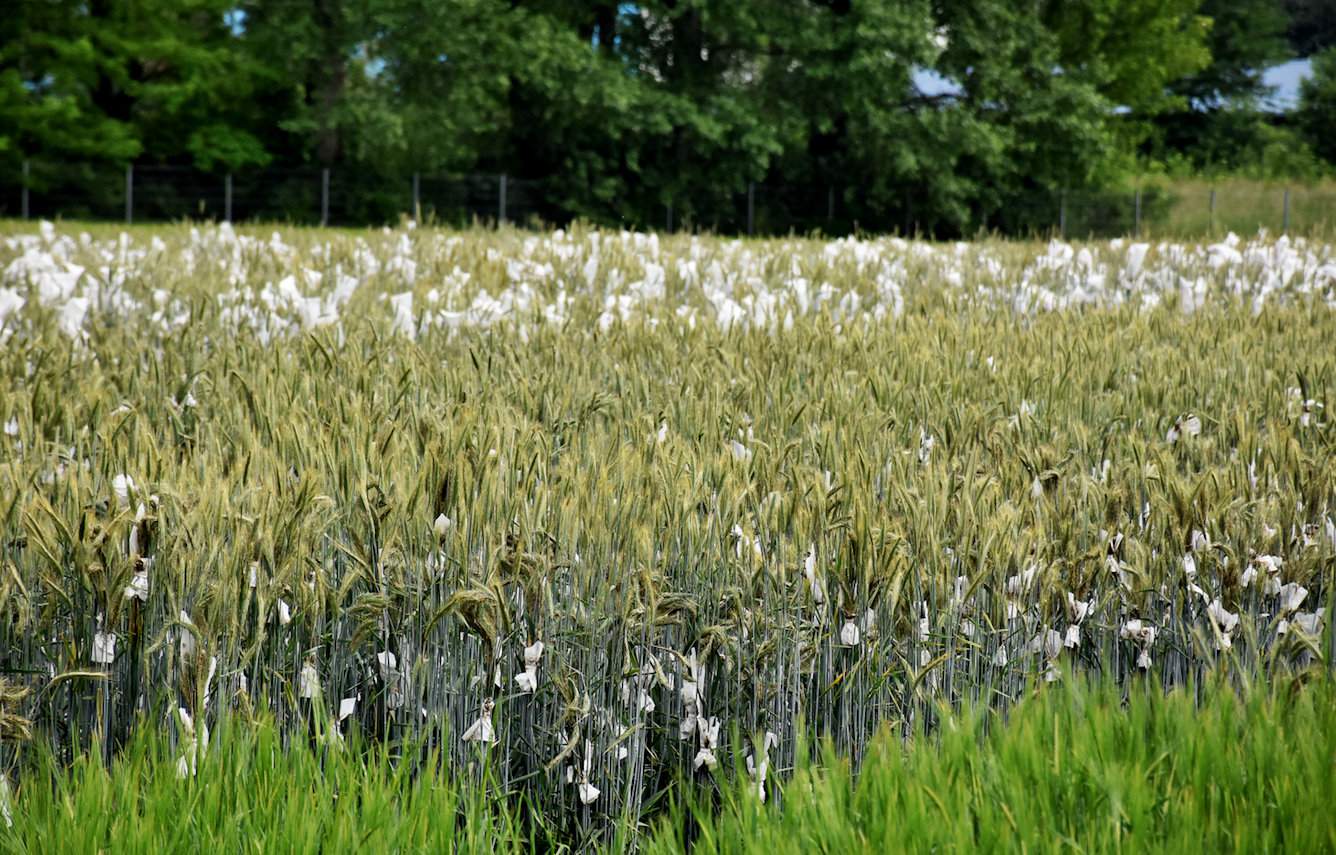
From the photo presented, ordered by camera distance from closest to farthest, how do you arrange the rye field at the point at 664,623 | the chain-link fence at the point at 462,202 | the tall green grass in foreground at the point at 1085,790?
1. the tall green grass in foreground at the point at 1085,790
2. the rye field at the point at 664,623
3. the chain-link fence at the point at 462,202

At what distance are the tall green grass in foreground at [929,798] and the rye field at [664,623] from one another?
1 cm

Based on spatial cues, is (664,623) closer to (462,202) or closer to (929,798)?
(929,798)

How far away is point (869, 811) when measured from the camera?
2191 millimetres

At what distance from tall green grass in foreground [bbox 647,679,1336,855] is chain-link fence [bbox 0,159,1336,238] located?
2979cm

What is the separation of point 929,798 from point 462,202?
31182 mm

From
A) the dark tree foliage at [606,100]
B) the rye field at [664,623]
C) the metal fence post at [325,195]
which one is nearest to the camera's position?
the rye field at [664,623]

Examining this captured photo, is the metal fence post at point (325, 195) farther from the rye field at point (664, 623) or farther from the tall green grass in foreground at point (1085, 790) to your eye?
the tall green grass in foreground at point (1085, 790)

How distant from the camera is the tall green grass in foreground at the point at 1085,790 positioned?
2.04 metres

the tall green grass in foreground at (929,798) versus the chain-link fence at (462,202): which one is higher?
the chain-link fence at (462,202)

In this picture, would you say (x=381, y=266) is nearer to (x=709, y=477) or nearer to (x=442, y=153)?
(x=709, y=477)

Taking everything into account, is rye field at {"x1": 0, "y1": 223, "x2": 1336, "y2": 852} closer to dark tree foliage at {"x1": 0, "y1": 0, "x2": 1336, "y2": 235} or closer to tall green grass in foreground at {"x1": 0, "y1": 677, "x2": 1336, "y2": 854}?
tall green grass in foreground at {"x1": 0, "y1": 677, "x2": 1336, "y2": 854}

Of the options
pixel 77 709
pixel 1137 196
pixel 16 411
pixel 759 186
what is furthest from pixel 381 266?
pixel 1137 196

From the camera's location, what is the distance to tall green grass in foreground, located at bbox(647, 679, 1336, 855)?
204 centimetres

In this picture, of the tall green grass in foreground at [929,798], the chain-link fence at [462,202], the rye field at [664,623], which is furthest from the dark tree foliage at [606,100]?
the tall green grass in foreground at [929,798]
